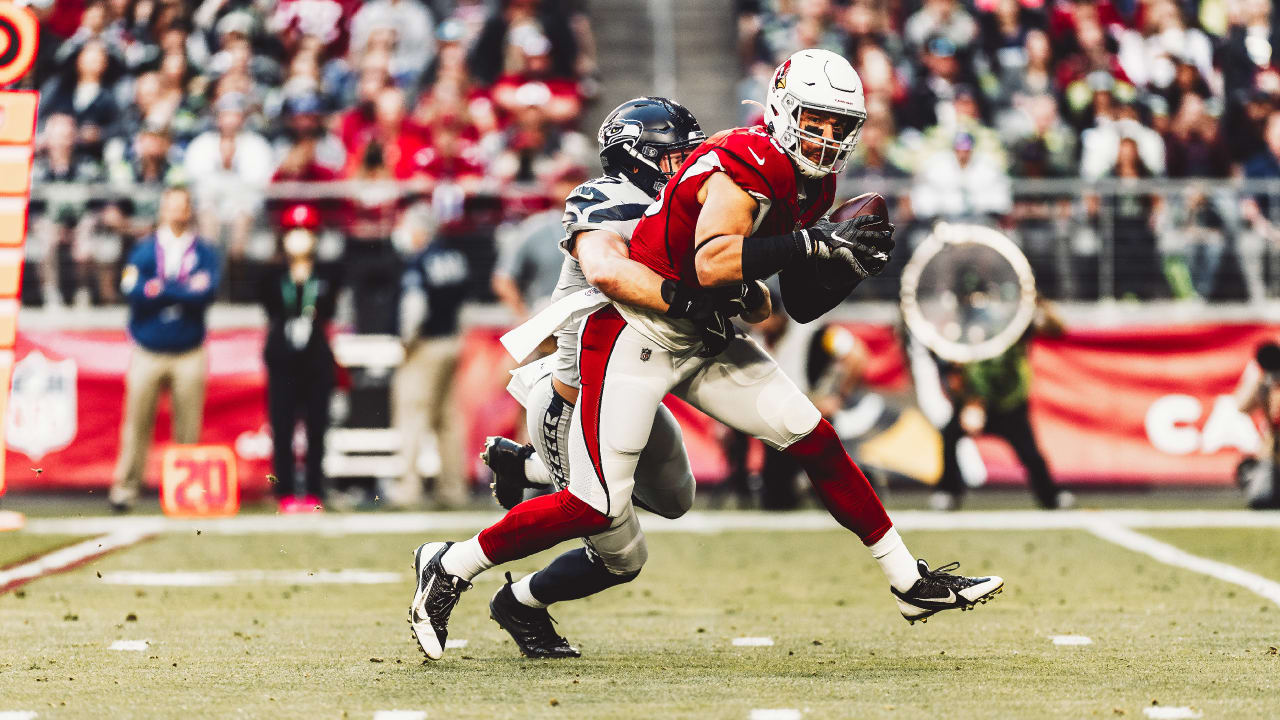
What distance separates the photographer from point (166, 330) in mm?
12273

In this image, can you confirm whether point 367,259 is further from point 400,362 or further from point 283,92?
point 283,92

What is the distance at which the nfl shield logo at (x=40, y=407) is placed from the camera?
13.3 metres

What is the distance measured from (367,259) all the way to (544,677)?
8.04 m

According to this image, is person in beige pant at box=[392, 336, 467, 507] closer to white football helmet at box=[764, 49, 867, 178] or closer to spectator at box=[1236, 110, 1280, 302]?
spectator at box=[1236, 110, 1280, 302]

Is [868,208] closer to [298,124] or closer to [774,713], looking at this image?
[774,713]

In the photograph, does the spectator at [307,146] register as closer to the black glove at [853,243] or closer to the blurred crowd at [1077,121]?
the blurred crowd at [1077,121]

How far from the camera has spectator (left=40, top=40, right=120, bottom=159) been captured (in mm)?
14773

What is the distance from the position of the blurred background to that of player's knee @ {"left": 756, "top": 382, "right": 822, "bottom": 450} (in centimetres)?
635

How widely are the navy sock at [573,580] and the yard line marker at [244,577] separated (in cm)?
240

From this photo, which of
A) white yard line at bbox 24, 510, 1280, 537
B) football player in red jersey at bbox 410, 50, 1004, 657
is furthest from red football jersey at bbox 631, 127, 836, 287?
white yard line at bbox 24, 510, 1280, 537

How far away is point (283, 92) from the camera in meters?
15.5

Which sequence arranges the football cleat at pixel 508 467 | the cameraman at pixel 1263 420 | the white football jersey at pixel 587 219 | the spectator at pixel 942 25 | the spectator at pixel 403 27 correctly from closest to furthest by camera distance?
the white football jersey at pixel 587 219 → the football cleat at pixel 508 467 → the cameraman at pixel 1263 420 → the spectator at pixel 942 25 → the spectator at pixel 403 27

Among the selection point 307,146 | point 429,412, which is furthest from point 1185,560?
point 307,146

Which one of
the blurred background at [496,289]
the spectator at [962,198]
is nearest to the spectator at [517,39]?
the blurred background at [496,289]
